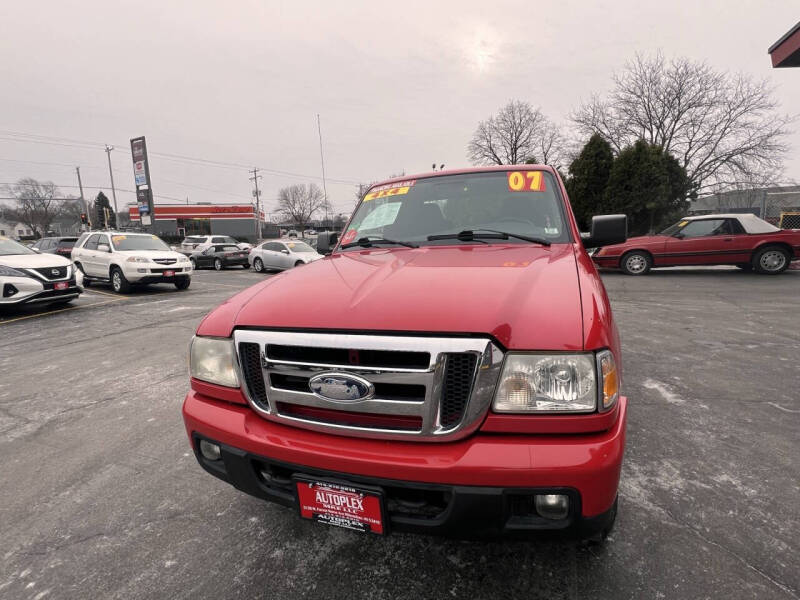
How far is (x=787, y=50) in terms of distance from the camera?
33.0 feet

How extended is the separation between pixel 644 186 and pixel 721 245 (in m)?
8.50

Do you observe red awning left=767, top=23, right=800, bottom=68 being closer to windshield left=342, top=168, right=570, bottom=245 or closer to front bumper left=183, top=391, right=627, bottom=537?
windshield left=342, top=168, right=570, bottom=245

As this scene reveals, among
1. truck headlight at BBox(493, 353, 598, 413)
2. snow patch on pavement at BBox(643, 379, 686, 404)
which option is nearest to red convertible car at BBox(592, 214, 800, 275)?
snow patch on pavement at BBox(643, 379, 686, 404)

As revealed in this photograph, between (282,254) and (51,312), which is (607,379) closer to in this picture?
(51,312)

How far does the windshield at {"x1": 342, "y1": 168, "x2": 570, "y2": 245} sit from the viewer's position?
262cm

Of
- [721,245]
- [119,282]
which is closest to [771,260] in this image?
[721,245]

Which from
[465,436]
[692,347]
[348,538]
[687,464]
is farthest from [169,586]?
[692,347]

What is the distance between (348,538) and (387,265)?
4.28 feet

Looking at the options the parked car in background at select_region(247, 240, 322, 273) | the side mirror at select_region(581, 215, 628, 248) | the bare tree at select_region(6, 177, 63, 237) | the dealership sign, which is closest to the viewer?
the side mirror at select_region(581, 215, 628, 248)

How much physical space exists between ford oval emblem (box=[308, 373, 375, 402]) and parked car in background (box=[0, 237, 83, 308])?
877 centimetres

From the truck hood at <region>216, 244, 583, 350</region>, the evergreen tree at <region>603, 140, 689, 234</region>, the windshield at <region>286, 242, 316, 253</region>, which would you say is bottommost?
the truck hood at <region>216, 244, 583, 350</region>

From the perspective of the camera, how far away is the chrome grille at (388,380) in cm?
134

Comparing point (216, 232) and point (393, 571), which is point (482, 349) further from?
point (216, 232)

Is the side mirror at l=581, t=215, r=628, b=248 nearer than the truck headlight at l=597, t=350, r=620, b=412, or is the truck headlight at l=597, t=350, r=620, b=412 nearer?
the truck headlight at l=597, t=350, r=620, b=412
